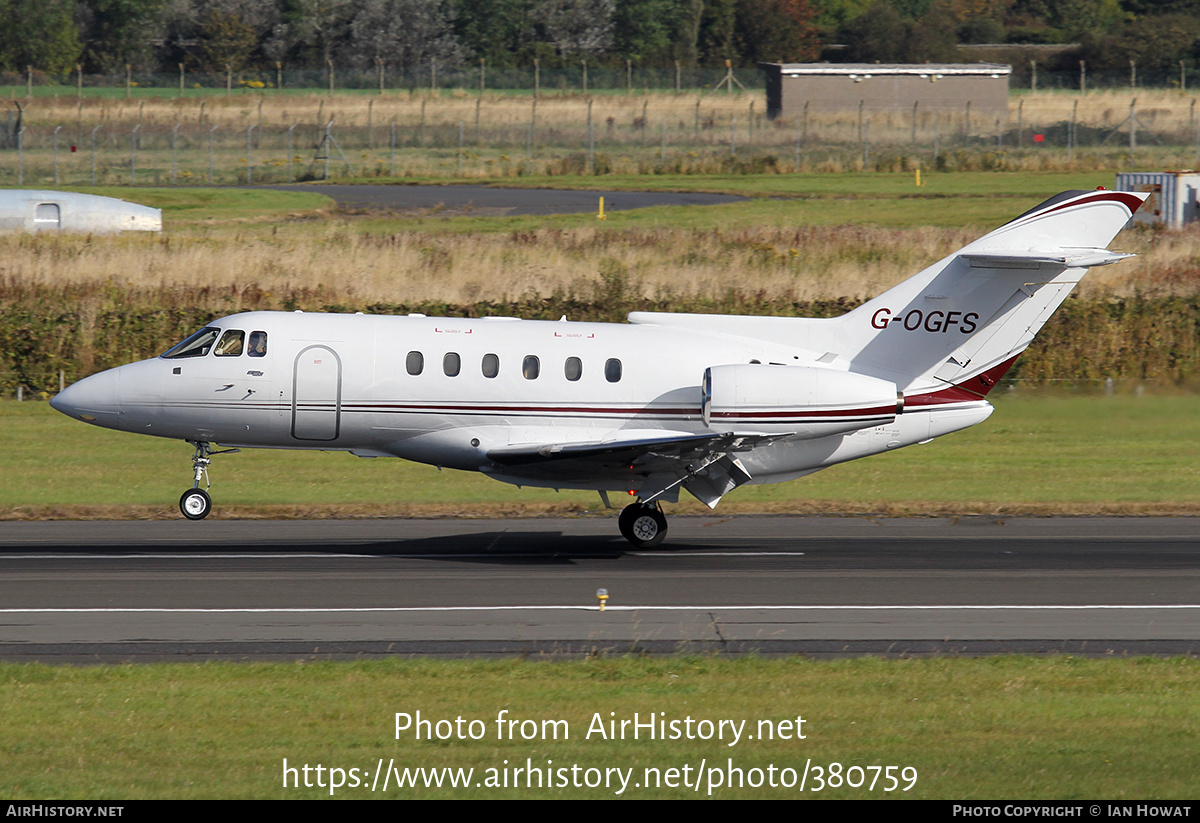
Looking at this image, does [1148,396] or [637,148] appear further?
[637,148]

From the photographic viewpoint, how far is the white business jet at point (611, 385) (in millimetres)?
19531

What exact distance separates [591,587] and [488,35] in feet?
304

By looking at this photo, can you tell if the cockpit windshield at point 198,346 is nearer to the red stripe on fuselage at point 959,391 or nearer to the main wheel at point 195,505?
the main wheel at point 195,505

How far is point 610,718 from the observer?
1161cm

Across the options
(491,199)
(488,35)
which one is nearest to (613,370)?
(491,199)

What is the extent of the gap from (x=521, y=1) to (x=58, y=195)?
215 feet

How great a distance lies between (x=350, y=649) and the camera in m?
14.2

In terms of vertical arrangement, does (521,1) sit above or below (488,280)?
above

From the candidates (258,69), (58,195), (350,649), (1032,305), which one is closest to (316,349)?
(350,649)

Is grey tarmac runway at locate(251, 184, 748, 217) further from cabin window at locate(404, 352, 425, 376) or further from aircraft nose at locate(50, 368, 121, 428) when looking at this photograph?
cabin window at locate(404, 352, 425, 376)

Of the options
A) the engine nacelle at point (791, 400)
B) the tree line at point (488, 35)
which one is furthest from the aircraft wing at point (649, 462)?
the tree line at point (488, 35)

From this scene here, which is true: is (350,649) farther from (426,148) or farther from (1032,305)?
(426,148)

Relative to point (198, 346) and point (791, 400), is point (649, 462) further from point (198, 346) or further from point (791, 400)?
point (198, 346)

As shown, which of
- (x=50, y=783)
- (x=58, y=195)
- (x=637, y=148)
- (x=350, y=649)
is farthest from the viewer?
(x=637, y=148)
